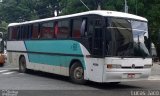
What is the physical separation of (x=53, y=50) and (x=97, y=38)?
422 cm

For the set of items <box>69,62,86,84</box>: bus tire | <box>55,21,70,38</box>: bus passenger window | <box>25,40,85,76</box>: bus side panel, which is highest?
<box>55,21,70,38</box>: bus passenger window

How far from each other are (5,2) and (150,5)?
43227 mm

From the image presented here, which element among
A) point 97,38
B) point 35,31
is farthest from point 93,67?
point 35,31

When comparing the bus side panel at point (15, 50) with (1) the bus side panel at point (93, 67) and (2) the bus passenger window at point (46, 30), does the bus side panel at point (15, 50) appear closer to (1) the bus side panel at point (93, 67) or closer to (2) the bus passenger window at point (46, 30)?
(2) the bus passenger window at point (46, 30)

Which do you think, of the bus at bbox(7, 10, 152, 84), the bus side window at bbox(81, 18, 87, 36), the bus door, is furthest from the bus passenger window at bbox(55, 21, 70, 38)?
the bus door

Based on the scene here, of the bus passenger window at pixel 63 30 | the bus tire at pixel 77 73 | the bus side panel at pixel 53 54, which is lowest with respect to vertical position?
the bus tire at pixel 77 73

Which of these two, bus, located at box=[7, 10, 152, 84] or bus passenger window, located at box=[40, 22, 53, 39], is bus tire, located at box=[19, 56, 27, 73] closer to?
bus passenger window, located at box=[40, 22, 53, 39]

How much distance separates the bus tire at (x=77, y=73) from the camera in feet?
57.2

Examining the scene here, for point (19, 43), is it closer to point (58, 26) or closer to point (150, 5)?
point (58, 26)

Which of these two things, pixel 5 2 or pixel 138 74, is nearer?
pixel 138 74

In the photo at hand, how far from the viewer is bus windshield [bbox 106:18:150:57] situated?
52.0ft

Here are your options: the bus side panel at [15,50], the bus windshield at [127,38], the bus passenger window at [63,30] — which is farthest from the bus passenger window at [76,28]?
the bus side panel at [15,50]

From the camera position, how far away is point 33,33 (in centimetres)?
2233

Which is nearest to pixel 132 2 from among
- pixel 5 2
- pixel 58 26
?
pixel 58 26
